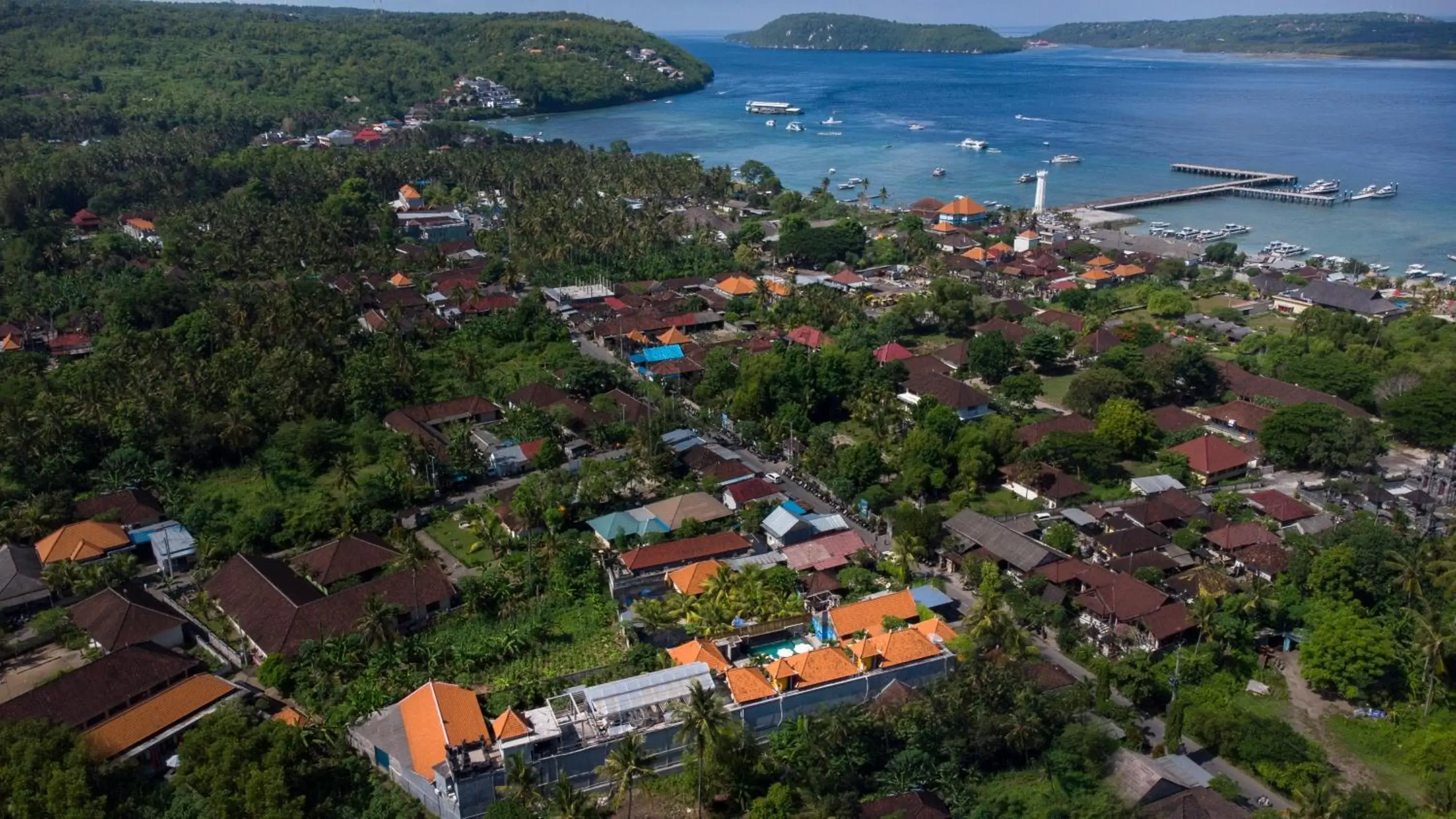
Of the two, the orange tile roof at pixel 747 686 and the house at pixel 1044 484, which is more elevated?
the orange tile roof at pixel 747 686

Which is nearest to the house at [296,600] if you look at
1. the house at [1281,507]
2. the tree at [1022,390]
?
the tree at [1022,390]

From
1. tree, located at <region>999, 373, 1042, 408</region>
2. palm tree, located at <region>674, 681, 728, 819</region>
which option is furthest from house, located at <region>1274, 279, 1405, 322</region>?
palm tree, located at <region>674, 681, 728, 819</region>

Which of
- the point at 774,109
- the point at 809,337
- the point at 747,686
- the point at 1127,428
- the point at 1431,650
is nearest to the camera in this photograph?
the point at 747,686

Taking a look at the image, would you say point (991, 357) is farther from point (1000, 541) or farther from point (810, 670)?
point (810, 670)

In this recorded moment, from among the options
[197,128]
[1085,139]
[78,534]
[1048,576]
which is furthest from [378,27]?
[1048,576]

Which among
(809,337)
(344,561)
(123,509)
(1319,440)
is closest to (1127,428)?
(1319,440)

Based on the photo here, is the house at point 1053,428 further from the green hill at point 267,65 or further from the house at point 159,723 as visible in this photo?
the green hill at point 267,65
